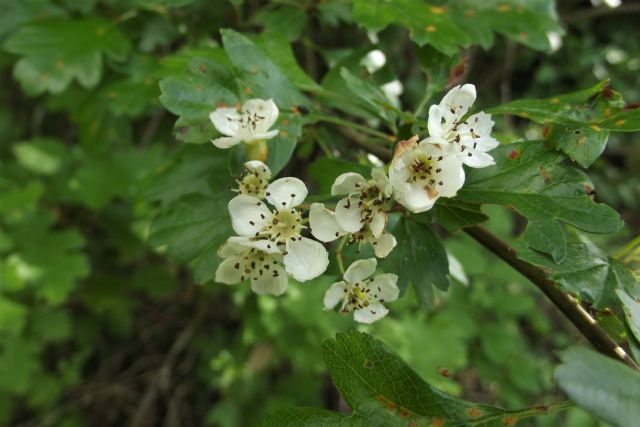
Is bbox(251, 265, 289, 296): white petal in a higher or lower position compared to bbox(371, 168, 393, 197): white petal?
lower

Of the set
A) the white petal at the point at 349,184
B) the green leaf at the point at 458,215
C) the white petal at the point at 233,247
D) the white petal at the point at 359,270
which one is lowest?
the white petal at the point at 359,270

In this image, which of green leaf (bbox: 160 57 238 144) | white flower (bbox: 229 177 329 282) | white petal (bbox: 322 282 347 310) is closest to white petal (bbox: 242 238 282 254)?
white flower (bbox: 229 177 329 282)

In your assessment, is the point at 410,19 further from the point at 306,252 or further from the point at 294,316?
the point at 294,316

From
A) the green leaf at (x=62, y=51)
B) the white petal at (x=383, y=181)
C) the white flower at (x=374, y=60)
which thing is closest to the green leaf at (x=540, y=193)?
the white petal at (x=383, y=181)

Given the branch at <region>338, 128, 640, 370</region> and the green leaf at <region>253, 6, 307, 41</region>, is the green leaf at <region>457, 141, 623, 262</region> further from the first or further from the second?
the green leaf at <region>253, 6, 307, 41</region>

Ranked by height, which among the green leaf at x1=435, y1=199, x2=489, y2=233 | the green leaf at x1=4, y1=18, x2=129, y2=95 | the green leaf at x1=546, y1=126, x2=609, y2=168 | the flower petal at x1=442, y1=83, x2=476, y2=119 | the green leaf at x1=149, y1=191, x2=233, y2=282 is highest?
the flower petal at x1=442, y1=83, x2=476, y2=119

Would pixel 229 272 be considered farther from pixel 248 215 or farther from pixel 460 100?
pixel 460 100

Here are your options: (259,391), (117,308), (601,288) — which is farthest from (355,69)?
(117,308)

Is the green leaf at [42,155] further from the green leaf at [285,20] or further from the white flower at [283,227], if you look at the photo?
the white flower at [283,227]
